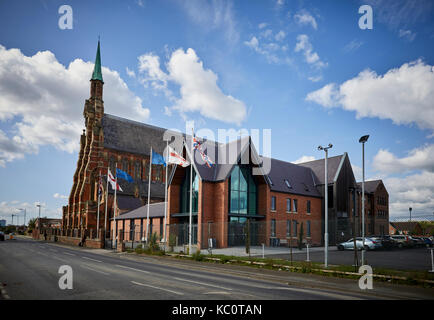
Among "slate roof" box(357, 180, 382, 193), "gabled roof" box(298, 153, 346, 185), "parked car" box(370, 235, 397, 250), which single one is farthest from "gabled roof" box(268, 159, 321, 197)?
"slate roof" box(357, 180, 382, 193)

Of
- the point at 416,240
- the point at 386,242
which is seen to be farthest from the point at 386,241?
the point at 416,240

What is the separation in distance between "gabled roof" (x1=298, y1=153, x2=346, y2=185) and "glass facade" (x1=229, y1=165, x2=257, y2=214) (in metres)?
12.6

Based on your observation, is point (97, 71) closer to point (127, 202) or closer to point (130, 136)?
point (130, 136)

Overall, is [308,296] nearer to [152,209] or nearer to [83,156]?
[152,209]

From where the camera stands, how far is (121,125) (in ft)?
267

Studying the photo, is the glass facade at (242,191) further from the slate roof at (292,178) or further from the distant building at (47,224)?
the distant building at (47,224)

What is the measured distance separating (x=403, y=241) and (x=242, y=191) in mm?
17422

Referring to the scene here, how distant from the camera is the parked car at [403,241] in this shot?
34.7m

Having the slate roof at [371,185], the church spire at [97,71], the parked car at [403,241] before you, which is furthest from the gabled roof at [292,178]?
the church spire at [97,71]

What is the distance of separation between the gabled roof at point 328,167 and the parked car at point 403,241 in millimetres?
11758

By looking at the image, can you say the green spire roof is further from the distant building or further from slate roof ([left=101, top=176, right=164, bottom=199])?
the distant building

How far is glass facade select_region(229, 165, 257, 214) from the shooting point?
1500 inches
